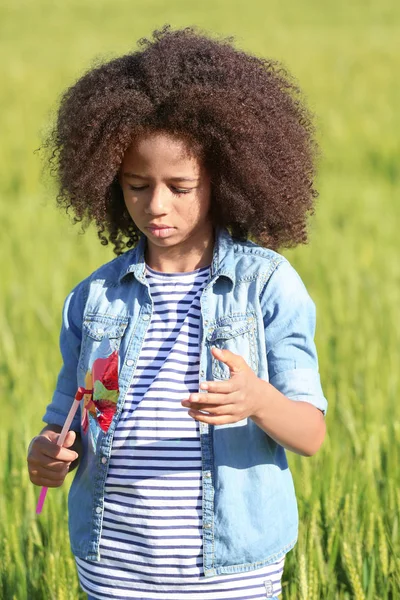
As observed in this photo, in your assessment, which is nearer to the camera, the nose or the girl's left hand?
the girl's left hand

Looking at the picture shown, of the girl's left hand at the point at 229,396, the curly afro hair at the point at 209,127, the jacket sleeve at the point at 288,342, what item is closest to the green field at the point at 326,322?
the curly afro hair at the point at 209,127

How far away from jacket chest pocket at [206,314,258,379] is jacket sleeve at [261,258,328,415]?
30 mm

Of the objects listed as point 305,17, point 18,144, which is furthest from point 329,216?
point 305,17

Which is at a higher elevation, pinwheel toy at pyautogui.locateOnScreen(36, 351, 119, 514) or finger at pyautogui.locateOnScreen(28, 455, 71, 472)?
pinwheel toy at pyautogui.locateOnScreen(36, 351, 119, 514)

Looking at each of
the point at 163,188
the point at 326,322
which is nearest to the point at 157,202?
the point at 163,188

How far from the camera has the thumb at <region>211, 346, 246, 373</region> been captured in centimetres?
163

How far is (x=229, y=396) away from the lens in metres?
1.63

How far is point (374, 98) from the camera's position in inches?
464

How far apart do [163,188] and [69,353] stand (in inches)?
14.0

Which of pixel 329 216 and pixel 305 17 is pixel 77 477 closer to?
pixel 329 216

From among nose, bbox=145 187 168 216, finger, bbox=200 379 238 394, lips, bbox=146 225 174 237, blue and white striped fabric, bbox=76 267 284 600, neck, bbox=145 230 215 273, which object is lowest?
blue and white striped fabric, bbox=76 267 284 600

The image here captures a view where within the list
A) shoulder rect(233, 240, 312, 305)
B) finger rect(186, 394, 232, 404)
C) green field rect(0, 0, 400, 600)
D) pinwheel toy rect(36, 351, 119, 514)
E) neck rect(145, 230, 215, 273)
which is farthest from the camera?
green field rect(0, 0, 400, 600)

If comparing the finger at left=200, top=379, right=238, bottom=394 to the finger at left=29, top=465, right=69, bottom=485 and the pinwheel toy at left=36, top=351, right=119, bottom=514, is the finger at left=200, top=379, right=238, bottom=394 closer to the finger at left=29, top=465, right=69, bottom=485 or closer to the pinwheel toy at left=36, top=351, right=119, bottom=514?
the pinwheel toy at left=36, top=351, right=119, bottom=514

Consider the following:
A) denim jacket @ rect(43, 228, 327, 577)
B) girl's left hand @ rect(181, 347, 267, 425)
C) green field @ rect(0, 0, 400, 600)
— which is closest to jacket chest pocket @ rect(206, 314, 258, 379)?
denim jacket @ rect(43, 228, 327, 577)
